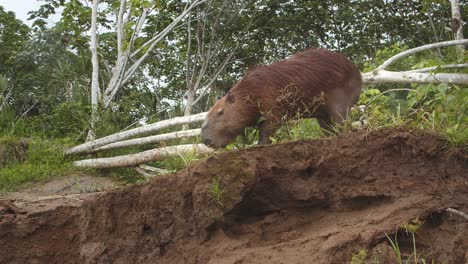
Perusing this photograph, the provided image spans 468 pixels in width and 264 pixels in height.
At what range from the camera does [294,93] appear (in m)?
5.79

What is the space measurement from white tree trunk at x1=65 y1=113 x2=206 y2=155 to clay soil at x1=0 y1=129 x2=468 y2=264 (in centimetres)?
477

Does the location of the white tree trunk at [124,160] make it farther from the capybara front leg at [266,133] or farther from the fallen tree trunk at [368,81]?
the capybara front leg at [266,133]

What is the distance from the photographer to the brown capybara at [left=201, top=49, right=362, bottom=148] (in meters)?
5.79

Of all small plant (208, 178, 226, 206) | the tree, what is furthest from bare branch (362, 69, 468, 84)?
the tree

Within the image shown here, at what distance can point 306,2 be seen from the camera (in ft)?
60.1

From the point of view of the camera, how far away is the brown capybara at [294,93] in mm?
5793

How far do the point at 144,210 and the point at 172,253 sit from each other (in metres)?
0.42

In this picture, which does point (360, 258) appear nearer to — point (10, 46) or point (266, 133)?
point (266, 133)

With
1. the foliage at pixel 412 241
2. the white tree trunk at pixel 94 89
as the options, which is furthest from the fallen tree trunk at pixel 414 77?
the white tree trunk at pixel 94 89

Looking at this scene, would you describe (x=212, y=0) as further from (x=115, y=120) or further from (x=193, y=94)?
(x=115, y=120)

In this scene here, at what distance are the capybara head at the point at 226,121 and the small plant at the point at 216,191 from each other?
233 centimetres

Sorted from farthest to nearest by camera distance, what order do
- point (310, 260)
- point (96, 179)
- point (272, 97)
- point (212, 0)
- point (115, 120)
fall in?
point (212, 0) → point (115, 120) → point (96, 179) → point (272, 97) → point (310, 260)

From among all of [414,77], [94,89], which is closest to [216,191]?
[414,77]

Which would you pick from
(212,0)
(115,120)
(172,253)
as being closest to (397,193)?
(172,253)
